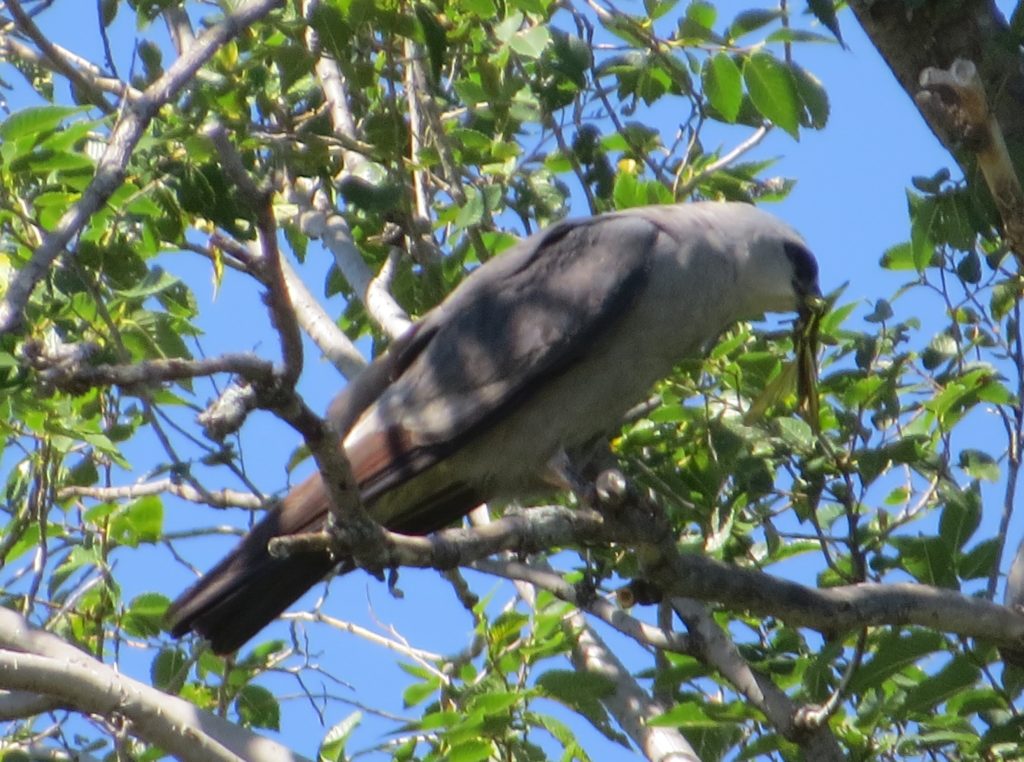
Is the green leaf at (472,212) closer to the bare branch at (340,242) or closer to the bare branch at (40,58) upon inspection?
the bare branch at (340,242)

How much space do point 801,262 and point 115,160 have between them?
8.03ft

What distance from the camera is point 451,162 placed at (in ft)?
15.2

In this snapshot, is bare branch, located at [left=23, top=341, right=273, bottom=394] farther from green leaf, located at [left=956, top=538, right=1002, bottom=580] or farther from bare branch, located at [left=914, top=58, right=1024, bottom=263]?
green leaf, located at [left=956, top=538, right=1002, bottom=580]

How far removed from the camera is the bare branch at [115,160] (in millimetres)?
2939

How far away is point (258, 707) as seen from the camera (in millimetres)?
4445

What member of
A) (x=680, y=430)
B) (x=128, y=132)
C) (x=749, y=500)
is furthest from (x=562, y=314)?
(x=128, y=132)

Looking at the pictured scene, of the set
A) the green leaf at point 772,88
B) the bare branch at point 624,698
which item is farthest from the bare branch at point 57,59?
the green leaf at point 772,88

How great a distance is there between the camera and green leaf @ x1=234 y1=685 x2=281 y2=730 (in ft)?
14.5

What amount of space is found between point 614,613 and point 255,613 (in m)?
1.04

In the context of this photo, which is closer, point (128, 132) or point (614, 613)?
point (128, 132)

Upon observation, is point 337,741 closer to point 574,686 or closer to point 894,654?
point 574,686

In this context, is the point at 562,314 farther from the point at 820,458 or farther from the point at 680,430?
the point at 820,458

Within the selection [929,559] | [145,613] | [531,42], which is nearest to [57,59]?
[531,42]

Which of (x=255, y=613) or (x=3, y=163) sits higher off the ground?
(x=3, y=163)
